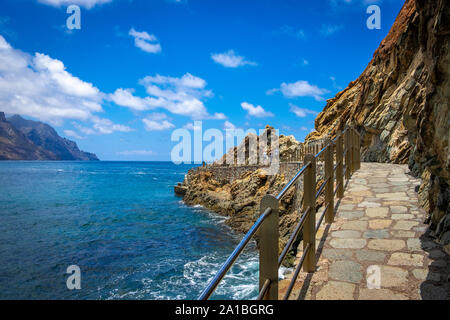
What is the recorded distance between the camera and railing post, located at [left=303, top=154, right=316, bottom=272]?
325 cm

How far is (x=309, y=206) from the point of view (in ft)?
10.7

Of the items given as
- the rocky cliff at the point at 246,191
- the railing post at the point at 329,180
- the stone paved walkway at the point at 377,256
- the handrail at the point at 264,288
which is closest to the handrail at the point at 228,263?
the handrail at the point at 264,288

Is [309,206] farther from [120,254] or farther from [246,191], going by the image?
[246,191]

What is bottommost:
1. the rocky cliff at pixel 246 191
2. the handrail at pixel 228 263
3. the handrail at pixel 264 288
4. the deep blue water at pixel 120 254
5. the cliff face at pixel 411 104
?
the deep blue water at pixel 120 254

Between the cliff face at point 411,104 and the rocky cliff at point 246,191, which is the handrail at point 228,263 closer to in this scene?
the cliff face at point 411,104

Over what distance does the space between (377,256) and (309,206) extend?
4.01ft

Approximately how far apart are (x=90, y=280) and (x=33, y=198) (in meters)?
29.6

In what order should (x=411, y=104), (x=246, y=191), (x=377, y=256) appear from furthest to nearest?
(x=246, y=191) < (x=411, y=104) < (x=377, y=256)

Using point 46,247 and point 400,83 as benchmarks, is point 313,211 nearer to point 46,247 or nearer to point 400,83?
point 400,83

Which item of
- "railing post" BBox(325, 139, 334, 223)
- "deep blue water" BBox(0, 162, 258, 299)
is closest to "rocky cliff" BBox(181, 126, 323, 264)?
"deep blue water" BBox(0, 162, 258, 299)

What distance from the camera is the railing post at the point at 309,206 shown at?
325 centimetres

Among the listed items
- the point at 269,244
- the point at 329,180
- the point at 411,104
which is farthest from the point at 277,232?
the point at 411,104

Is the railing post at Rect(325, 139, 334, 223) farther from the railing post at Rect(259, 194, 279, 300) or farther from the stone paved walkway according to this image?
the railing post at Rect(259, 194, 279, 300)

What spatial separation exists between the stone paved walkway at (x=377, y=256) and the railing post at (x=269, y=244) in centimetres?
85
